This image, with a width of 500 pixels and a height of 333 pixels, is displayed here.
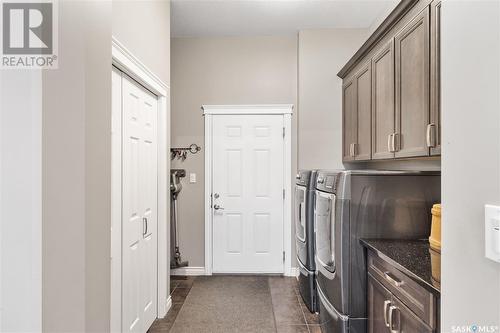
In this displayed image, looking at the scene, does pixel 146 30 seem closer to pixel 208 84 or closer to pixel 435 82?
pixel 208 84

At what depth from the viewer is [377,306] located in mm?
1649

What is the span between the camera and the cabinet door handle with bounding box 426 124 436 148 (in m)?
1.74

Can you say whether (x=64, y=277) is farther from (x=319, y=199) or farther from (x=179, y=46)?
(x=179, y=46)

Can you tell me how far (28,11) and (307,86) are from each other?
2.99 metres

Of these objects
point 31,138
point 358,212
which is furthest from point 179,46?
point 31,138

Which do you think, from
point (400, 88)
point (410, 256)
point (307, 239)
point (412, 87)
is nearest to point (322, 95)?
point (400, 88)

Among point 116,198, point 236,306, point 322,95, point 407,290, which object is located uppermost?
point 322,95

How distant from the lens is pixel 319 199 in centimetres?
231

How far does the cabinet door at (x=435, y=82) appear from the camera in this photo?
5.56ft

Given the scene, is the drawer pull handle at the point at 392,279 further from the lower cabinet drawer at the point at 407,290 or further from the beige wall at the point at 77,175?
the beige wall at the point at 77,175

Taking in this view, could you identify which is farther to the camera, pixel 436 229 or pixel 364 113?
pixel 364 113

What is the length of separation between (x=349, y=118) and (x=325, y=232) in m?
1.56

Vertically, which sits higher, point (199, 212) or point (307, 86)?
point (307, 86)

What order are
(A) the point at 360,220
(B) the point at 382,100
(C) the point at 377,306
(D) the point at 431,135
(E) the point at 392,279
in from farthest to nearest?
(B) the point at 382,100, (A) the point at 360,220, (D) the point at 431,135, (C) the point at 377,306, (E) the point at 392,279
